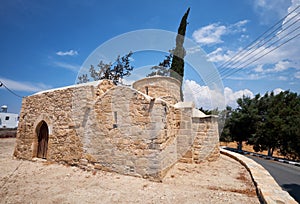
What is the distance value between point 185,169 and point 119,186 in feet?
8.86

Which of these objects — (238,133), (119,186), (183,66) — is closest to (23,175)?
(119,186)

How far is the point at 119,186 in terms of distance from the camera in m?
3.95

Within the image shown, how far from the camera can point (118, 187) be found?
153 inches

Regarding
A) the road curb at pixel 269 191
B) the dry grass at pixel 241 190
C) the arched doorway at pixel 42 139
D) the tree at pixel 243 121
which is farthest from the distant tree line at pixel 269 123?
the arched doorway at pixel 42 139

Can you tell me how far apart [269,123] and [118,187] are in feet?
56.4

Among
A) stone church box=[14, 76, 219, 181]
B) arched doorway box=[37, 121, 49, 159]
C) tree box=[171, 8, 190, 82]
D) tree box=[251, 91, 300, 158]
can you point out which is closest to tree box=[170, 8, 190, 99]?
tree box=[171, 8, 190, 82]

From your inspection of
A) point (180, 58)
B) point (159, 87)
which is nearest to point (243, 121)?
point (180, 58)

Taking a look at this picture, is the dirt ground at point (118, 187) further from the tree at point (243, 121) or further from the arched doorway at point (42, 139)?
the tree at point (243, 121)

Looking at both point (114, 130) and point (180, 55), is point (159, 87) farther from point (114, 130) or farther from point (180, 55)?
point (180, 55)

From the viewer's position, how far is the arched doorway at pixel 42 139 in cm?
690

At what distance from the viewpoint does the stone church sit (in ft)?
14.9

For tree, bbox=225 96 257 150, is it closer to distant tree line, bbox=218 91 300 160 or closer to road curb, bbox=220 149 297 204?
distant tree line, bbox=218 91 300 160

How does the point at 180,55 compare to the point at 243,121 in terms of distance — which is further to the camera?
the point at 243,121

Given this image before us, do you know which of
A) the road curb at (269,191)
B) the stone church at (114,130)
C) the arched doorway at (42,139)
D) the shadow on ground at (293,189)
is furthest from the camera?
the arched doorway at (42,139)
